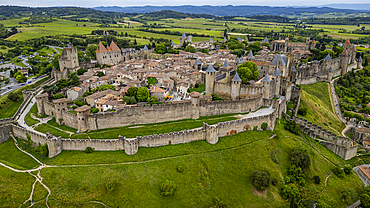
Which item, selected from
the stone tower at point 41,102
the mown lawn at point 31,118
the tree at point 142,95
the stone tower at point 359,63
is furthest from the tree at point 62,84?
the stone tower at point 359,63

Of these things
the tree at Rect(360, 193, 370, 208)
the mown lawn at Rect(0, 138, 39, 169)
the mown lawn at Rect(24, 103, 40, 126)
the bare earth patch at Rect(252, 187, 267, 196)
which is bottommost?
the tree at Rect(360, 193, 370, 208)

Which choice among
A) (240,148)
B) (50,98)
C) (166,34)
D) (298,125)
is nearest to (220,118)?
(240,148)

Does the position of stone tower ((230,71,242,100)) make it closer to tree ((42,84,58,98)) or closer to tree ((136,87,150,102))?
tree ((136,87,150,102))

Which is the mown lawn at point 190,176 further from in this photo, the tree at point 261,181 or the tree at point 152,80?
the tree at point 152,80

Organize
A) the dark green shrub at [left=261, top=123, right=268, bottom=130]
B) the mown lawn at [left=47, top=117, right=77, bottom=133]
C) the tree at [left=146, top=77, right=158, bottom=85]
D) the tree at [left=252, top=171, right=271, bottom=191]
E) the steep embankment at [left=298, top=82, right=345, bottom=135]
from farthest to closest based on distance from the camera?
the tree at [left=146, top=77, right=158, bottom=85] → the steep embankment at [left=298, top=82, right=345, bottom=135] → the dark green shrub at [left=261, top=123, right=268, bottom=130] → the mown lawn at [left=47, top=117, right=77, bottom=133] → the tree at [left=252, top=171, right=271, bottom=191]

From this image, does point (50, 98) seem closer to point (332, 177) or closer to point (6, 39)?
point (332, 177)

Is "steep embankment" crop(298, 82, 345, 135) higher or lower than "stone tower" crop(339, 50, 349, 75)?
lower

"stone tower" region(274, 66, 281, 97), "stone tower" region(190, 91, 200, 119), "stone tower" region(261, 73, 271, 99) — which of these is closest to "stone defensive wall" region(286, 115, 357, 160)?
"stone tower" region(274, 66, 281, 97)
